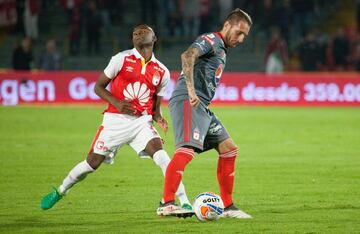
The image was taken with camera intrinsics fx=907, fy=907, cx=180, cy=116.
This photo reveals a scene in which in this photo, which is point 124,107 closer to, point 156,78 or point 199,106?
point 156,78

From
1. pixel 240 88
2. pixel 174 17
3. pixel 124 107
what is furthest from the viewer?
pixel 174 17

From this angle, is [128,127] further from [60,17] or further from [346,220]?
[60,17]

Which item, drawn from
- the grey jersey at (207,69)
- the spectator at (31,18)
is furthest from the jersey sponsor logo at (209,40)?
the spectator at (31,18)

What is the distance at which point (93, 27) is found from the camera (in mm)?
32625

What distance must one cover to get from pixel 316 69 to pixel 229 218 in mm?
23644

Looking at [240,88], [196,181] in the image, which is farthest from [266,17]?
[196,181]

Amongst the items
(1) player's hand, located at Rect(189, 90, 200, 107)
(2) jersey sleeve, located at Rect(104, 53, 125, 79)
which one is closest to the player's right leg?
(2) jersey sleeve, located at Rect(104, 53, 125, 79)

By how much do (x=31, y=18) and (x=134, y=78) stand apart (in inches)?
957

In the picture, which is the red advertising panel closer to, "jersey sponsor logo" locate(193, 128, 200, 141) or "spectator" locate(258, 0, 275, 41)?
"spectator" locate(258, 0, 275, 41)

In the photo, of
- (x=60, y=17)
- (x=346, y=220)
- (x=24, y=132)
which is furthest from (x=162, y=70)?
(x=60, y=17)

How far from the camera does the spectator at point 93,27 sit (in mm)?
32312

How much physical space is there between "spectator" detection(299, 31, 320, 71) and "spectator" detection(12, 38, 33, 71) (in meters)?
9.62

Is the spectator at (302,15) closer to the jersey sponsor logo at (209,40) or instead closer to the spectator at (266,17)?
the spectator at (266,17)

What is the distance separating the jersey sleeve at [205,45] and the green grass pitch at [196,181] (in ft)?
5.56
